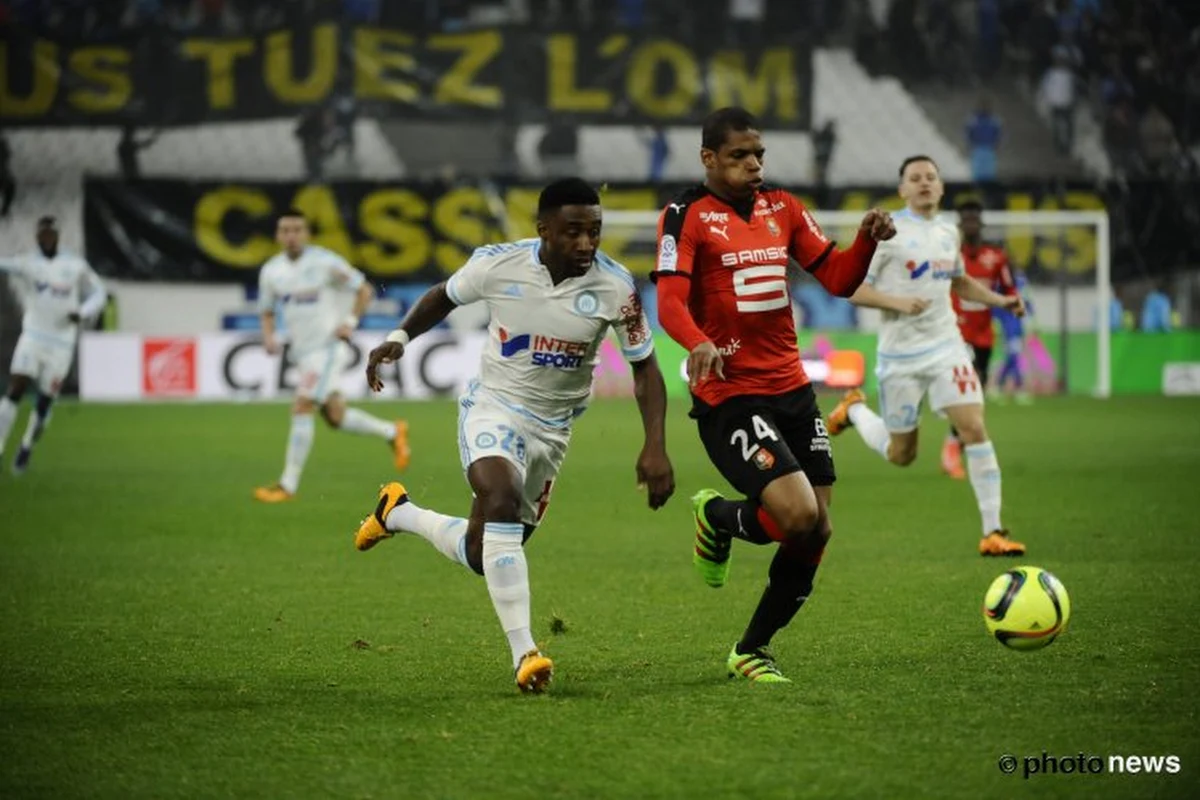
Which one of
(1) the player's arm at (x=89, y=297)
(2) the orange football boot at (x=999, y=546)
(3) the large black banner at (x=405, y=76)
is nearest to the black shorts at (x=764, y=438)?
(2) the orange football boot at (x=999, y=546)

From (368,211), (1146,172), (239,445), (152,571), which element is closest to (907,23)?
(1146,172)

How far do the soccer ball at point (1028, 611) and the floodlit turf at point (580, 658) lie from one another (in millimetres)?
146

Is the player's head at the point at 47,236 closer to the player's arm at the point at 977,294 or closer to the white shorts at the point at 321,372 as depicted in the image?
the white shorts at the point at 321,372

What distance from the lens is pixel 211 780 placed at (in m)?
5.66

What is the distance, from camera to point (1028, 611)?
7.28 metres

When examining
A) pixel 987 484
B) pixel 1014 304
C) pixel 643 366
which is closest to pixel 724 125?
pixel 643 366

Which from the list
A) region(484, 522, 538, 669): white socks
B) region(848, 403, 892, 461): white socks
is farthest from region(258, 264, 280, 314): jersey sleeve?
region(484, 522, 538, 669): white socks

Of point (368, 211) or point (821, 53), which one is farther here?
point (821, 53)

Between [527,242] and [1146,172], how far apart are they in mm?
29552

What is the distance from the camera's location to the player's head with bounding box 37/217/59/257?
59.4 feet

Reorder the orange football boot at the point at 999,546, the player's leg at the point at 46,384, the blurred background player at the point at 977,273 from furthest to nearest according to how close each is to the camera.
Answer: the player's leg at the point at 46,384
the blurred background player at the point at 977,273
the orange football boot at the point at 999,546

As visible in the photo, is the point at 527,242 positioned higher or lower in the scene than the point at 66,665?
higher

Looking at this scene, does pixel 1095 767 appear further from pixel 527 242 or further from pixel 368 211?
pixel 368 211

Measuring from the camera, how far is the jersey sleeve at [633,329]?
23.9ft
